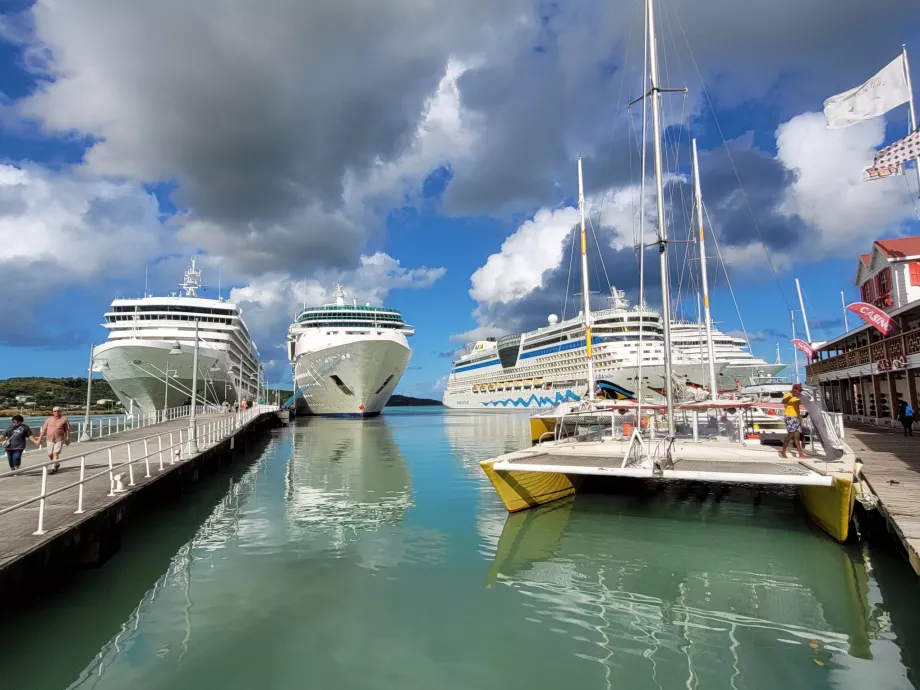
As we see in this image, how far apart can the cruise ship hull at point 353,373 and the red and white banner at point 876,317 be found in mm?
35722

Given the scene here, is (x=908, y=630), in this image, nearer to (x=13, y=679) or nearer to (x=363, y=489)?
(x=13, y=679)

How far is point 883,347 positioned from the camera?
2175cm

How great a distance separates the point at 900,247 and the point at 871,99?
1570 cm

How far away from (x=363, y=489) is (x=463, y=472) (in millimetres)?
4832

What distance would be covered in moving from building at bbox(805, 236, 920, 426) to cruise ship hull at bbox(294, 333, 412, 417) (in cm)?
3413

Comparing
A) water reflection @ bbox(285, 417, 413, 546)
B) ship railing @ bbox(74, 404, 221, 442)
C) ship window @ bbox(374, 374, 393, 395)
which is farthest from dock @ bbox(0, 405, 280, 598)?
ship window @ bbox(374, 374, 393, 395)

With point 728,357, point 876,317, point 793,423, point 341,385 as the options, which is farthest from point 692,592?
point 728,357

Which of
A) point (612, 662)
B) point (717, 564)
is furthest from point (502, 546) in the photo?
point (612, 662)

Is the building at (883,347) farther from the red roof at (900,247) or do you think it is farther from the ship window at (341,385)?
the ship window at (341,385)

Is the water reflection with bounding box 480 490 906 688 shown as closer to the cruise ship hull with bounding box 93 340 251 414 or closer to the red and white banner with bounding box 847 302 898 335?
the red and white banner with bounding box 847 302 898 335

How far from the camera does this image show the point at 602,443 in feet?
48.1

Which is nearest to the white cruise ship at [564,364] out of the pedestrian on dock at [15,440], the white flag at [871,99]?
the white flag at [871,99]

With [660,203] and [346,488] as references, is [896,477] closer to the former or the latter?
[660,203]

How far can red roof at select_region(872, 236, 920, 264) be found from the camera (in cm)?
2561
